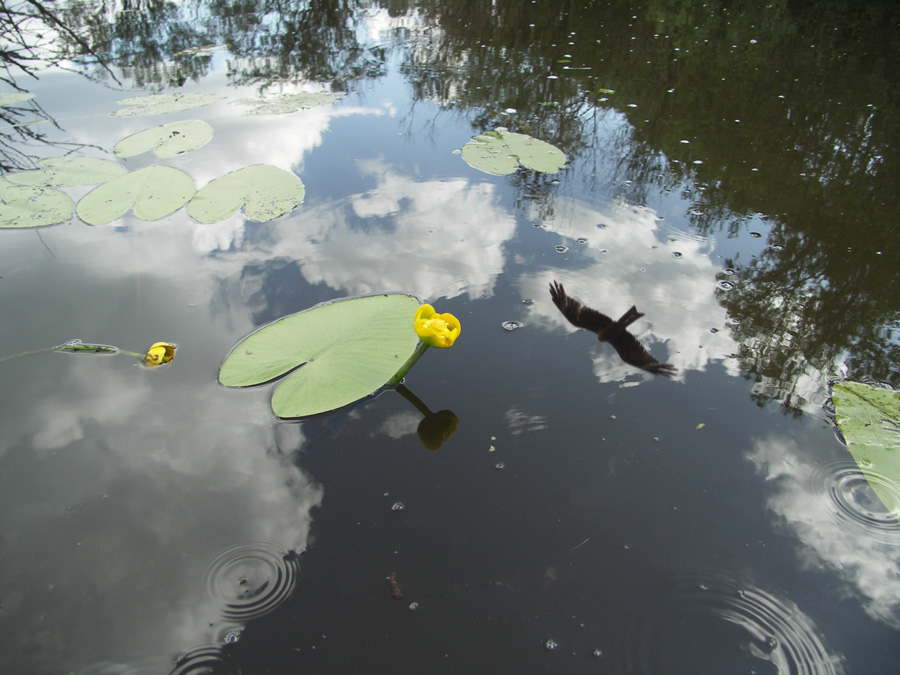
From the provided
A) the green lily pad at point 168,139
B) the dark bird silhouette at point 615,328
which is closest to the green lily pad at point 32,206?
the green lily pad at point 168,139

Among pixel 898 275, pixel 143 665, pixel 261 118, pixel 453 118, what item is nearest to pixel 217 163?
pixel 261 118

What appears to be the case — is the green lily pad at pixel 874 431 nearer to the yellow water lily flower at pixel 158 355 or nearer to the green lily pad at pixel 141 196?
the yellow water lily flower at pixel 158 355

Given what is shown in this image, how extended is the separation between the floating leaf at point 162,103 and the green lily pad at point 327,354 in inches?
88.8

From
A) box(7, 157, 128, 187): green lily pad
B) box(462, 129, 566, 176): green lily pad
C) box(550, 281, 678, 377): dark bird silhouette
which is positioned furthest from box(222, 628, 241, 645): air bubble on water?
box(7, 157, 128, 187): green lily pad

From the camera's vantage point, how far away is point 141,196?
7.15ft

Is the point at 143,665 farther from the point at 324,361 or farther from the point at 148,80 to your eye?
the point at 148,80

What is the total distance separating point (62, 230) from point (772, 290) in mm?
2684

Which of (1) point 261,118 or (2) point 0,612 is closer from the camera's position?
(2) point 0,612

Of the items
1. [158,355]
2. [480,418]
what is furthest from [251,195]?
[480,418]

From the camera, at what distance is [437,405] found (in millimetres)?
1345

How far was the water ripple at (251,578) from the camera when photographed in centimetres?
98

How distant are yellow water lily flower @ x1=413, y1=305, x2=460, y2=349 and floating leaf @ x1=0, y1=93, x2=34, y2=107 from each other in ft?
11.3

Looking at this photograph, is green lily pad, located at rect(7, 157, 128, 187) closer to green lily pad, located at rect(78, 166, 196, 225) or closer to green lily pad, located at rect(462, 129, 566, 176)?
→ green lily pad, located at rect(78, 166, 196, 225)

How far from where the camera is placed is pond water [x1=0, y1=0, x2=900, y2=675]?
37.7 inches
